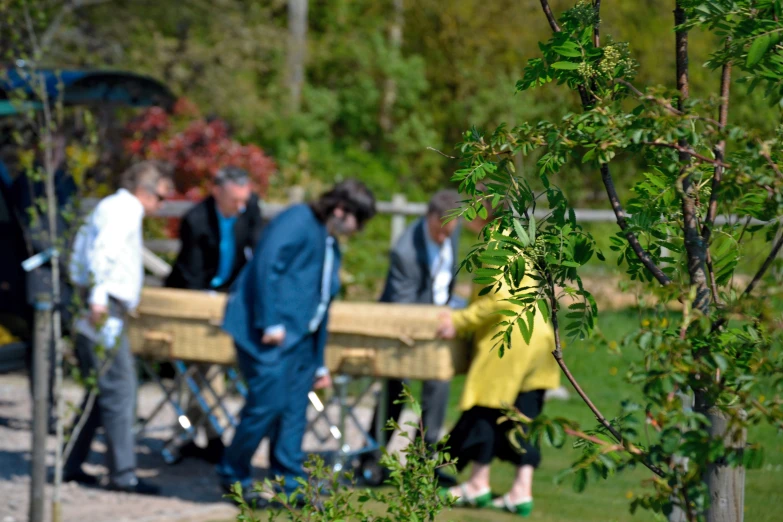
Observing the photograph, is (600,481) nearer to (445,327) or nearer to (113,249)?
(445,327)

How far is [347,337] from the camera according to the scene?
6.43 meters

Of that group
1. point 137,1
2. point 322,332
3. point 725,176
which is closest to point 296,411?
point 322,332

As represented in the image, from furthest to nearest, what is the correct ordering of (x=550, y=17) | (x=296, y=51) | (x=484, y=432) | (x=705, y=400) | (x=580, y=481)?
(x=296, y=51)
(x=484, y=432)
(x=550, y=17)
(x=705, y=400)
(x=580, y=481)

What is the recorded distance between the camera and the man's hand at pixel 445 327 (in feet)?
19.8

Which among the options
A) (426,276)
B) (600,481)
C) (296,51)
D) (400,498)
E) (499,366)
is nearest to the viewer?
(400,498)

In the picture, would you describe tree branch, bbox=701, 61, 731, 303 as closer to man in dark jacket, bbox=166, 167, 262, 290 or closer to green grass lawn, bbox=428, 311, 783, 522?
green grass lawn, bbox=428, 311, 783, 522

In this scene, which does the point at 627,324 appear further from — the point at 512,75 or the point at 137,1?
the point at 512,75

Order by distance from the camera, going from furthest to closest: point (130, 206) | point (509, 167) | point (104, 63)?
point (104, 63)
point (130, 206)
point (509, 167)

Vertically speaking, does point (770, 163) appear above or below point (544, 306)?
above

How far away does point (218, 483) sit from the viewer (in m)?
6.96

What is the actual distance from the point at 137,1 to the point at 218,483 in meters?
12.3

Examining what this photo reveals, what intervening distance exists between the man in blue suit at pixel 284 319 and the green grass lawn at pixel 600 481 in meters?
1.10

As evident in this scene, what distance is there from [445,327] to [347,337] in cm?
68

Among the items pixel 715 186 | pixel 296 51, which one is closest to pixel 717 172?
pixel 715 186
